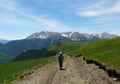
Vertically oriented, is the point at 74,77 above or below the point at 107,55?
above

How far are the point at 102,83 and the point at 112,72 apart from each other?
282 inches

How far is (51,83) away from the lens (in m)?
34.7

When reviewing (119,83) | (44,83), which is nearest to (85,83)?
(119,83)

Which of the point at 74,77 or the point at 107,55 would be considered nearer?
the point at 74,77

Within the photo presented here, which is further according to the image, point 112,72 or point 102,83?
point 112,72

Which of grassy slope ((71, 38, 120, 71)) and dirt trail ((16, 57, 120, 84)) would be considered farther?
grassy slope ((71, 38, 120, 71))

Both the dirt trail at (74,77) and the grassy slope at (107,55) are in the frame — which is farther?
the grassy slope at (107,55)

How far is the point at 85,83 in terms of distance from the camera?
30.6 meters

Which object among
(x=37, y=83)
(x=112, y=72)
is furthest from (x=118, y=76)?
(x=37, y=83)

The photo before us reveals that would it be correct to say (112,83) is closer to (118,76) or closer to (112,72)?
(118,76)

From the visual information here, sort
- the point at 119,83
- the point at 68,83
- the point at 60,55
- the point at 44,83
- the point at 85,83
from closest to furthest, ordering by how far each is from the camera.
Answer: the point at 119,83
the point at 85,83
the point at 68,83
the point at 44,83
the point at 60,55

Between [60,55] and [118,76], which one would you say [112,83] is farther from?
[60,55]

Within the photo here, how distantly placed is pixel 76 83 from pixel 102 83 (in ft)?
11.1

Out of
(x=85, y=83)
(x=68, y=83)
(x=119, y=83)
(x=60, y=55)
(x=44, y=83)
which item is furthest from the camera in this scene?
(x=60, y=55)
